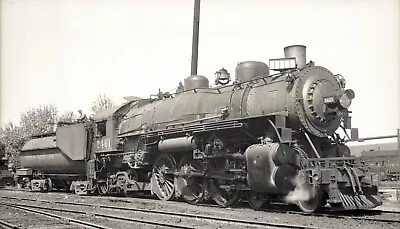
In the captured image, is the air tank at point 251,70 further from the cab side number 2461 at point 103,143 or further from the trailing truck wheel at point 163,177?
A: the cab side number 2461 at point 103,143

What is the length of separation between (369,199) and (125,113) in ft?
35.3

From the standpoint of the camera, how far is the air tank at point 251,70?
13.6 m

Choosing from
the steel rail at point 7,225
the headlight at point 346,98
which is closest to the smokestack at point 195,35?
the headlight at point 346,98

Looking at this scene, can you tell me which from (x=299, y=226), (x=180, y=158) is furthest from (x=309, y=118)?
(x=180, y=158)

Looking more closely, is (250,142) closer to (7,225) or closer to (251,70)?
(251,70)

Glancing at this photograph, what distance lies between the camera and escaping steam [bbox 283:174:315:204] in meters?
10.7

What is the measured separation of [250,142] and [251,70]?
2455 mm

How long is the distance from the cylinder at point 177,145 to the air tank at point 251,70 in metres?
2.41

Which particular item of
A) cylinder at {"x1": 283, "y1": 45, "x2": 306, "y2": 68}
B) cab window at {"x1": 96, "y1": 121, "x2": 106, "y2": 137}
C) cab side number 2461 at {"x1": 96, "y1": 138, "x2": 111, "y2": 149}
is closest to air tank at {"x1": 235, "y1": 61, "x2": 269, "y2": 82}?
cylinder at {"x1": 283, "y1": 45, "x2": 306, "y2": 68}

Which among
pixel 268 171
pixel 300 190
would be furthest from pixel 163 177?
pixel 300 190

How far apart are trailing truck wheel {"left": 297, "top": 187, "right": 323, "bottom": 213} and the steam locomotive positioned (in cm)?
2

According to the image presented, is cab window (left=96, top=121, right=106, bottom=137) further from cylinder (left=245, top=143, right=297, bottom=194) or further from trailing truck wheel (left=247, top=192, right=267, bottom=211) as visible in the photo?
cylinder (left=245, top=143, right=297, bottom=194)

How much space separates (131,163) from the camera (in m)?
16.4

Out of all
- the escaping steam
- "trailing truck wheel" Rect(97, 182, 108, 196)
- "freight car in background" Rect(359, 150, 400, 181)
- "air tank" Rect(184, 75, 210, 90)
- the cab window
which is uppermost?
"air tank" Rect(184, 75, 210, 90)
